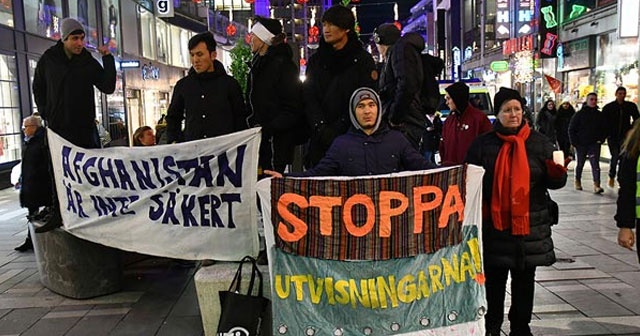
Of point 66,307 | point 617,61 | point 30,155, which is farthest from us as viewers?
point 617,61

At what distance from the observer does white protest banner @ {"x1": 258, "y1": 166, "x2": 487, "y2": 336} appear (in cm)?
355

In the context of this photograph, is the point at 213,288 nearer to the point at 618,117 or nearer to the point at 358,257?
the point at 358,257

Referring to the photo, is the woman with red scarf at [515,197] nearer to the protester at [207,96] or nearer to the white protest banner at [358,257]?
the white protest banner at [358,257]

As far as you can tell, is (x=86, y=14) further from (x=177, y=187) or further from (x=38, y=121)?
(x=177, y=187)

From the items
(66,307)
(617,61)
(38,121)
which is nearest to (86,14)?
(38,121)

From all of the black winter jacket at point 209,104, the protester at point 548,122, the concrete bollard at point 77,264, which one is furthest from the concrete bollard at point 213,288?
the protester at point 548,122

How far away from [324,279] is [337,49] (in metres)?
Answer: 2.02

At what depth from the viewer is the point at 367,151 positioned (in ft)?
12.7

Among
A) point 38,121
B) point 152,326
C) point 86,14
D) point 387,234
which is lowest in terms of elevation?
point 152,326

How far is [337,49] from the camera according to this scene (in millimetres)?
4762

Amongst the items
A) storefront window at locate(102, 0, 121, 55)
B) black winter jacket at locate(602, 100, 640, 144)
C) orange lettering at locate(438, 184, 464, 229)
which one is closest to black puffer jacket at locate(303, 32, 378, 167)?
orange lettering at locate(438, 184, 464, 229)

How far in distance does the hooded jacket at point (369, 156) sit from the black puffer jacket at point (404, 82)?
122 centimetres

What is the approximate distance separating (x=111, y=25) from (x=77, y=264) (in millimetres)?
21638

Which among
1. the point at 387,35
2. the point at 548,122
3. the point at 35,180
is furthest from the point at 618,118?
the point at 35,180
